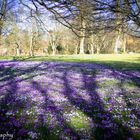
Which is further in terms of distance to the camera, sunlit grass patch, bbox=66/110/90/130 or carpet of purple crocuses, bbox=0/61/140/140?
sunlit grass patch, bbox=66/110/90/130

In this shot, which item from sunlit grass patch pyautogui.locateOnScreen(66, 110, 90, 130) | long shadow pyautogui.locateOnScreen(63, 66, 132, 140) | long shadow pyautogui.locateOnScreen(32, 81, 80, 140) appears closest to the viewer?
long shadow pyautogui.locateOnScreen(32, 81, 80, 140)

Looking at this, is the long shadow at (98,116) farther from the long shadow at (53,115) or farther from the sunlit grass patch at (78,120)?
the long shadow at (53,115)

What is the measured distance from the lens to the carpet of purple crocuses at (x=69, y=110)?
29.1 ft

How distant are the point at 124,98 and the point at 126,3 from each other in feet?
21.0

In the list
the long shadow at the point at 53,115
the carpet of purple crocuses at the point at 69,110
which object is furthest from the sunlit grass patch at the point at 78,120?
the long shadow at the point at 53,115

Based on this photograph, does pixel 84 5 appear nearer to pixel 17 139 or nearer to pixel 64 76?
pixel 17 139

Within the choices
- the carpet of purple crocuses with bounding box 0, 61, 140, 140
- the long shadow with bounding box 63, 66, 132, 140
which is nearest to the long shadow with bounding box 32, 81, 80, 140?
the carpet of purple crocuses with bounding box 0, 61, 140, 140

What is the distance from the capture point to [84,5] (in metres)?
7.29

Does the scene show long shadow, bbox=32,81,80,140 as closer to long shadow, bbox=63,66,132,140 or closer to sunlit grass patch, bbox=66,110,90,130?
sunlit grass patch, bbox=66,110,90,130

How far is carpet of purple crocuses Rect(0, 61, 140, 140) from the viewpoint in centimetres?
888

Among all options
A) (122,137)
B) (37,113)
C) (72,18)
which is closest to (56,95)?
(37,113)

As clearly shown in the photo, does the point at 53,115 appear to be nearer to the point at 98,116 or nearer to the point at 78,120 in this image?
the point at 78,120

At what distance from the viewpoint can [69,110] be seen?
35.9 feet

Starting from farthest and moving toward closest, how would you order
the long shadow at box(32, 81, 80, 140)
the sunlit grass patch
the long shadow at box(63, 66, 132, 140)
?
the sunlit grass patch
the long shadow at box(63, 66, 132, 140)
the long shadow at box(32, 81, 80, 140)
